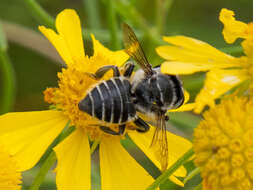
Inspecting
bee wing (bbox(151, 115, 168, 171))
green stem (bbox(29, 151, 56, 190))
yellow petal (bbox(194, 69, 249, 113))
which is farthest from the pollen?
green stem (bbox(29, 151, 56, 190))

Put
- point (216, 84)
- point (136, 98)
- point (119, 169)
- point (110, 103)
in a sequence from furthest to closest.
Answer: point (119, 169), point (136, 98), point (110, 103), point (216, 84)

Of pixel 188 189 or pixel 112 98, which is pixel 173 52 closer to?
pixel 112 98

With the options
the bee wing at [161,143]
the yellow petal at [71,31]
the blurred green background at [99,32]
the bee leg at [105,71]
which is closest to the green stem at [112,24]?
the blurred green background at [99,32]

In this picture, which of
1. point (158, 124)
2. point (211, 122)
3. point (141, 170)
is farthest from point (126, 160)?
point (211, 122)

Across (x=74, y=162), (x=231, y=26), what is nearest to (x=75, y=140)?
(x=74, y=162)

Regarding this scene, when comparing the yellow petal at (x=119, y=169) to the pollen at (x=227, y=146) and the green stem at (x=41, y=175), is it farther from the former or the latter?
the pollen at (x=227, y=146)

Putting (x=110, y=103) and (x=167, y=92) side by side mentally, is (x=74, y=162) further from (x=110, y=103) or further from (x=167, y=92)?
(x=167, y=92)
